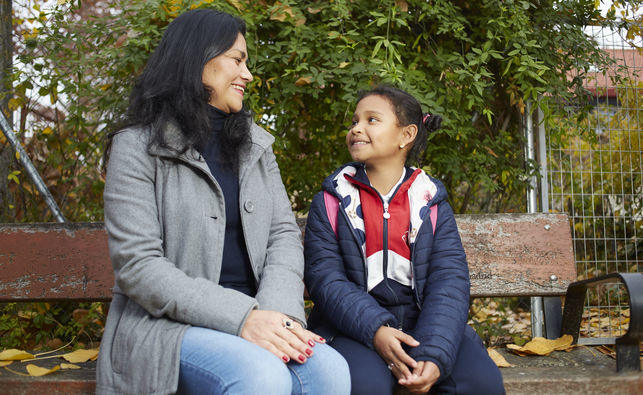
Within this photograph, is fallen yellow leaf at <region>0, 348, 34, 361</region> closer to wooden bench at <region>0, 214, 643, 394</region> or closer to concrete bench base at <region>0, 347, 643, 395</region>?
concrete bench base at <region>0, 347, 643, 395</region>

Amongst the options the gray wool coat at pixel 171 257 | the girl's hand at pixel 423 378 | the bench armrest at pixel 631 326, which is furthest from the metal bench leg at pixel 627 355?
the gray wool coat at pixel 171 257

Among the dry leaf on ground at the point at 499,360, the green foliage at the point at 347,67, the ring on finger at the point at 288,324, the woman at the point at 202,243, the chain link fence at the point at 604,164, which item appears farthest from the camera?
the chain link fence at the point at 604,164

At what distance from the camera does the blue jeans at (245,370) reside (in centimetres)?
172

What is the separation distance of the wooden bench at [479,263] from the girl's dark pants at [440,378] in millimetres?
292

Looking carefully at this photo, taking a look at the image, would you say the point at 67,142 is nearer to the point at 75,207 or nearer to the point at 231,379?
the point at 75,207

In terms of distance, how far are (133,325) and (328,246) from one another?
86 centimetres

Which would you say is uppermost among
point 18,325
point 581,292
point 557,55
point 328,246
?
point 557,55

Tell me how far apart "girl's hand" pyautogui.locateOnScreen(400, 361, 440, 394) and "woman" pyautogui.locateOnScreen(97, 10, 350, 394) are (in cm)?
26

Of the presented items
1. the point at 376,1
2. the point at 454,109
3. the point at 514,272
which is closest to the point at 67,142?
the point at 376,1

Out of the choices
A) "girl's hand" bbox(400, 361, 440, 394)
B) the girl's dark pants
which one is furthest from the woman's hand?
"girl's hand" bbox(400, 361, 440, 394)

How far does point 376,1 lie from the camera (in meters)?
3.27

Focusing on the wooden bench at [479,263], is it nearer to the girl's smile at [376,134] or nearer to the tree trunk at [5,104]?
the girl's smile at [376,134]

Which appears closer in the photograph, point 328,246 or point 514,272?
point 328,246

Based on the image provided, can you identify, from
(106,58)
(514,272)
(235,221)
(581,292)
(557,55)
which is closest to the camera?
(235,221)
